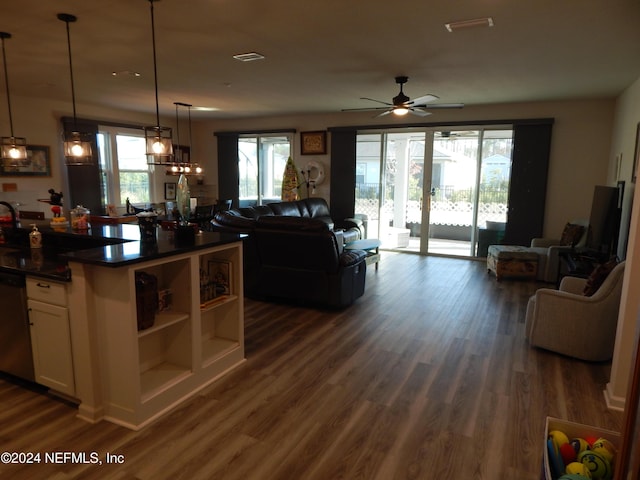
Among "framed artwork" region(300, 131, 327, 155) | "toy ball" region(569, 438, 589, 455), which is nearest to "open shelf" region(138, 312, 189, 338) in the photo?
"toy ball" region(569, 438, 589, 455)

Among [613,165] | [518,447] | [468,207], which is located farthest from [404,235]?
[518,447]

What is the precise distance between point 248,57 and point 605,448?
4118 millimetres

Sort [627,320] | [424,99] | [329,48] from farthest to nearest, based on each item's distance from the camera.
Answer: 1. [424,99]
2. [329,48]
3. [627,320]

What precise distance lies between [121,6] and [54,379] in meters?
2.59

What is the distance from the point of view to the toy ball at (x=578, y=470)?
1.61 meters

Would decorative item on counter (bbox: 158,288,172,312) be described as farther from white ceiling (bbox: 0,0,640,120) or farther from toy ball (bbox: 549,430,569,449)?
toy ball (bbox: 549,430,569,449)

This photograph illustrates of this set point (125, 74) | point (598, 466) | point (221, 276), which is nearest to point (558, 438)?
point (598, 466)

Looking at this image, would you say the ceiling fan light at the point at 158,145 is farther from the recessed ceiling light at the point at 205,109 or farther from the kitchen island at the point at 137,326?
the recessed ceiling light at the point at 205,109

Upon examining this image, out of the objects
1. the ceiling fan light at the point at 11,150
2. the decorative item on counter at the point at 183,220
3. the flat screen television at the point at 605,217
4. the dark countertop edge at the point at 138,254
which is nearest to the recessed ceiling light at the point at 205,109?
the ceiling fan light at the point at 11,150

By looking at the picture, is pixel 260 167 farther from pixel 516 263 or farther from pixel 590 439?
pixel 590 439

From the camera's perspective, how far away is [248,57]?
4.10m

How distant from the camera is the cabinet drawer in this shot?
236cm

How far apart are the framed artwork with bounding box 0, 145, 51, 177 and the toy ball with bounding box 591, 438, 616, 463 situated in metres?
7.51

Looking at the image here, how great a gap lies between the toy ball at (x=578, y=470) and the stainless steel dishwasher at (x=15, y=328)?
305 cm
